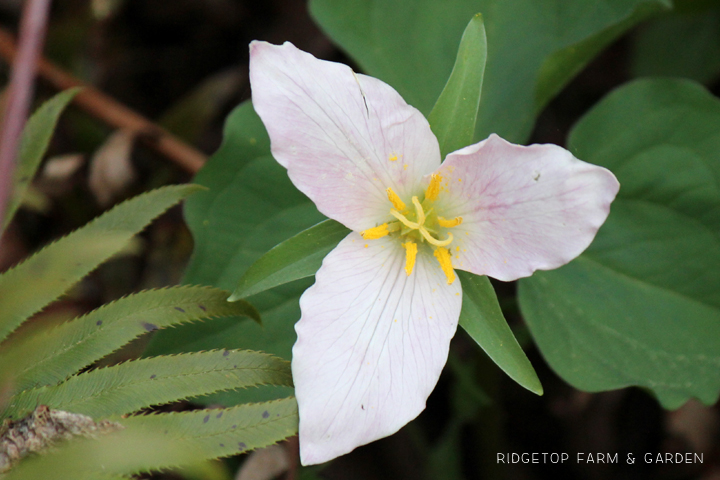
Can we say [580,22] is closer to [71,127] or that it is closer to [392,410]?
[392,410]

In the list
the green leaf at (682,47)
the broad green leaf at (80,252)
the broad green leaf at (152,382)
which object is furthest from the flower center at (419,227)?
the green leaf at (682,47)

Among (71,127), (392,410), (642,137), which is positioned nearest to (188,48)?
(71,127)

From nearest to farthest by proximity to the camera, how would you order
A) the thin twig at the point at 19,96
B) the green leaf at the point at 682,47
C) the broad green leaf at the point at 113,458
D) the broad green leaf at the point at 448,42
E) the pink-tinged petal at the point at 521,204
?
the broad green leaf at the point at 113,458 → the thin twig at the point at 19,96 → the pink-tinged petal at the point at 521,204 → the broad green leaf at the point at 448,42 → the green leaf at the point at 682,47

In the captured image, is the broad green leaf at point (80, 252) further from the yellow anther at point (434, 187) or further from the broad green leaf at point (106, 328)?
the yellow anther at point (434, 187)

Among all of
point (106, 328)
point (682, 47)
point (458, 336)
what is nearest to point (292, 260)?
point (106, 328)

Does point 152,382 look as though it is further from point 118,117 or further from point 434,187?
point 118,117

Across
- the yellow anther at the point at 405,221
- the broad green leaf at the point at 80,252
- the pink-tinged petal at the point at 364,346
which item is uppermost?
the broad green leaf at the point at 80,252
